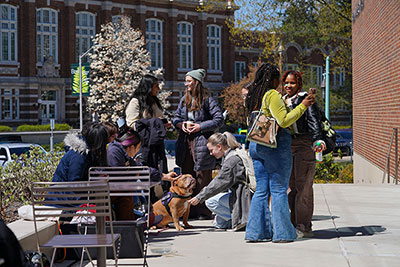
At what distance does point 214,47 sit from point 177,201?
49.9m

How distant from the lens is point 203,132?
852 centimetres

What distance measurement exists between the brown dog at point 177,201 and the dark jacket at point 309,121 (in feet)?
5.08

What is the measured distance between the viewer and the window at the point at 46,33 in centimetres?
4581

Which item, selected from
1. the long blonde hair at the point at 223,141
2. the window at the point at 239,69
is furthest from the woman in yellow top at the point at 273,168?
the window at the point at 239,69

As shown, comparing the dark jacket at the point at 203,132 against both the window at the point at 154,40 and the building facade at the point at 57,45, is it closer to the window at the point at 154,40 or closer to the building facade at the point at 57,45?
the building facade at the point at 57,45

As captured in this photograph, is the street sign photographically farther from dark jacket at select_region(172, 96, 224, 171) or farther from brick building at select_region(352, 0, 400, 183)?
dark jacket at select_region(172, 96, 224, 171)

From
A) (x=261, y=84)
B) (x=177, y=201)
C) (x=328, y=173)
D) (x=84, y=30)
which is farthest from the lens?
(x=84, y=30)

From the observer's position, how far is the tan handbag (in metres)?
6.45

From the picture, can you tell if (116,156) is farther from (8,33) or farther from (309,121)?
(8,33)

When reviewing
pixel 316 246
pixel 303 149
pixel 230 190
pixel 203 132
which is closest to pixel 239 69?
pixel 203 132

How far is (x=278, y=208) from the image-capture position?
650 cm

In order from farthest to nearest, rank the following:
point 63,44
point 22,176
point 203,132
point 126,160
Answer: point 63,44, point 22,176, point 203,132, point 126,160

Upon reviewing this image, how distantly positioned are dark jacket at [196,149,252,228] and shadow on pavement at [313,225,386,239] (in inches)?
36.2

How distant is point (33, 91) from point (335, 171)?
106 ft
